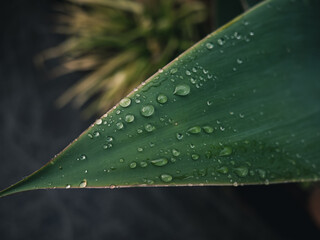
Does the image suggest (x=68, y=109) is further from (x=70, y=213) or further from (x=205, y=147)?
(x=205, y=147)

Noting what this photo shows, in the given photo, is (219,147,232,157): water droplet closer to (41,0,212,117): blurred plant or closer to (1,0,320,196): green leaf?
(1,0,320,196): green leaf

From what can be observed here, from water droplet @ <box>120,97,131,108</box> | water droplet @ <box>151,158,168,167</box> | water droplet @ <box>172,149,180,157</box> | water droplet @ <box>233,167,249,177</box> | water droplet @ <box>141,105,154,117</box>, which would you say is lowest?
water droplet @ <box>233,167,249,177</box>

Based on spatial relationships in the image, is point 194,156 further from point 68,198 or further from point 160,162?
point 68,198

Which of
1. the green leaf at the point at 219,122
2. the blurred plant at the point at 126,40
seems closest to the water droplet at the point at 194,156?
the green leaf at the point at 219,122

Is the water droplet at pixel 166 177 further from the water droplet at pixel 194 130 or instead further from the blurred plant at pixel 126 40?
the blurred plant at pixel 126 40

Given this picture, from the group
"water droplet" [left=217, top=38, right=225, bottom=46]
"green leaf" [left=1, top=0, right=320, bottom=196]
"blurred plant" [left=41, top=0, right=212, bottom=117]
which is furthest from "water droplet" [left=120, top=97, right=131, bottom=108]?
"blurred plant" [left=41, top=0, right=212, bottom=117]

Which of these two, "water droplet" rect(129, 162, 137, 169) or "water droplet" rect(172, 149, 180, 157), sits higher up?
"water droplet" rect(129, 162, 137, 169)
